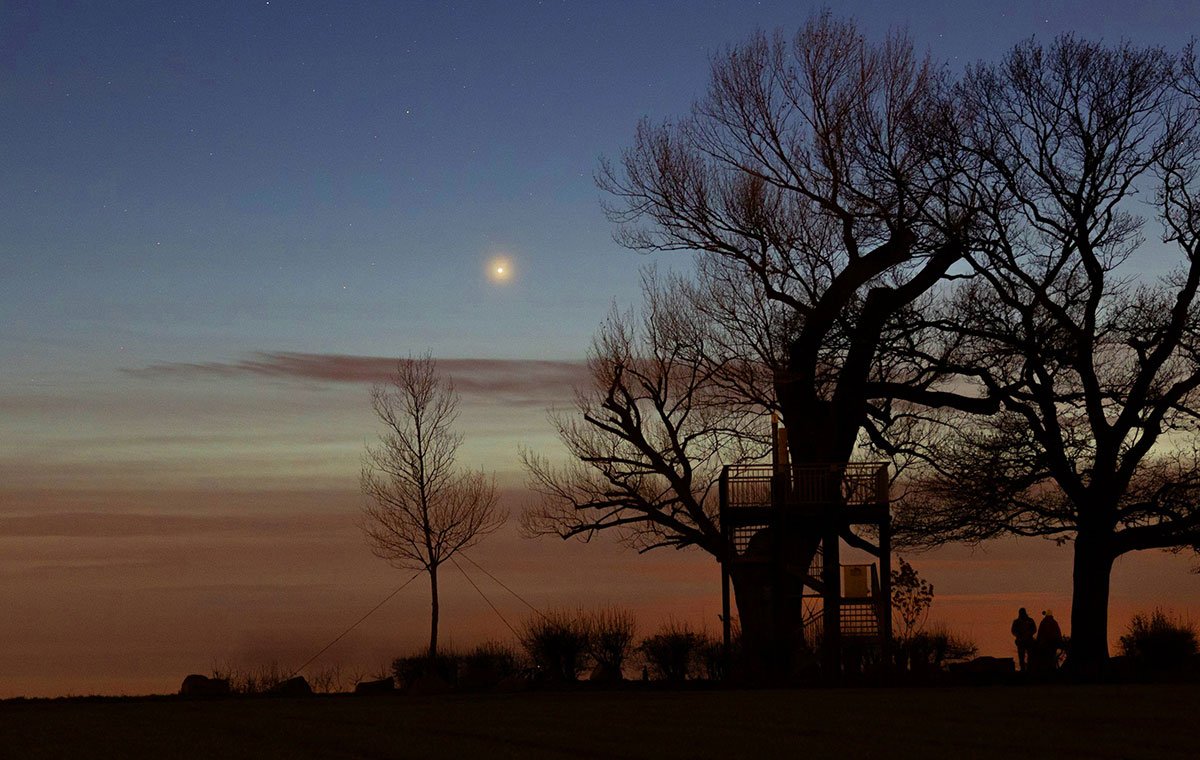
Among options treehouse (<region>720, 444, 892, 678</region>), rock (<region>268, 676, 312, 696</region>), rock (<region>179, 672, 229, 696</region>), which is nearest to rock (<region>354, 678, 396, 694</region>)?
rock (<region>268, 676, 312, 696</region>)

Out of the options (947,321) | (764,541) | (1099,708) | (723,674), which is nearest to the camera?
(1099,708)

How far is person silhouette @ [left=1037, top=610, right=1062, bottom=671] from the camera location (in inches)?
1148

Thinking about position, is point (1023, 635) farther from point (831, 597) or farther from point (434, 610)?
point (434, 610)

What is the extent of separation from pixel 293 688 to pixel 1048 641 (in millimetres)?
16232

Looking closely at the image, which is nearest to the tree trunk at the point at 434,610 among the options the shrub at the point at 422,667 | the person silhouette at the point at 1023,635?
the shrub at the point at 422,667

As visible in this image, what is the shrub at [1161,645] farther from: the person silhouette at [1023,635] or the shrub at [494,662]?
the shrub at [494,662]

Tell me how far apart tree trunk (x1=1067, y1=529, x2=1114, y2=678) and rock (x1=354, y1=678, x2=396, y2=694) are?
1467 cm

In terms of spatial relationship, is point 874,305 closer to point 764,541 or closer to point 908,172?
point 908,172

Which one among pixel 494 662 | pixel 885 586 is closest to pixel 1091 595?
pixel 885 586

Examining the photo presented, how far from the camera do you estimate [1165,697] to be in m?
19.3

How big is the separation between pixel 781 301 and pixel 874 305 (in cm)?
226

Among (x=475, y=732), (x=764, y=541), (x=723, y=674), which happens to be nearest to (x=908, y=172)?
(x=764, y=541)

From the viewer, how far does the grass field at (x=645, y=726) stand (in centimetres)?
1311

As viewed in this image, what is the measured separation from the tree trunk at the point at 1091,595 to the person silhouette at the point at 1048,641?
36cm
